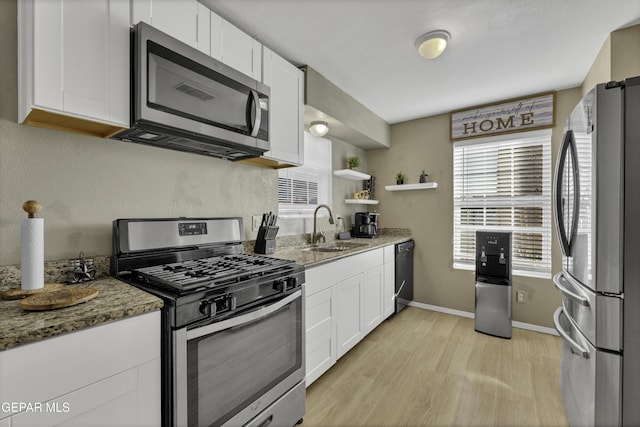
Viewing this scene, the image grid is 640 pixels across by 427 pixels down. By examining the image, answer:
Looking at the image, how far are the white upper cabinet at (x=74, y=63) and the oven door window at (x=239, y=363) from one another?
1.07 meters

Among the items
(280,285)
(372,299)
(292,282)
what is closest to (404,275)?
(372,299)

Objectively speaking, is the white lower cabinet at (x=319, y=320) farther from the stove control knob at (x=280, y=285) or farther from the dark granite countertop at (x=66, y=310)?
the dark granite countertop at (x=66, y=310)

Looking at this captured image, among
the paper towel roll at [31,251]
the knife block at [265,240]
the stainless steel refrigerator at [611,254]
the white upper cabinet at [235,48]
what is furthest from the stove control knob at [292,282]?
the stainless steel refrigerator at [611,254]

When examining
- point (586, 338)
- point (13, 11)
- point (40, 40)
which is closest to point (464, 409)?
point (586, 338)

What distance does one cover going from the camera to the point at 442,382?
2.12 m

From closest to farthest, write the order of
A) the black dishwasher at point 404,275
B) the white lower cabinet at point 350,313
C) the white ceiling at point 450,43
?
the white ceiling at point 450,43
the white lower cabinet at point 350,313
the black dishwasher at point 404,275

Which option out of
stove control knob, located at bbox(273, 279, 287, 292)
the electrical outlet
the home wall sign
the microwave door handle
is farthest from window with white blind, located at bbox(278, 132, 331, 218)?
the home wall sign

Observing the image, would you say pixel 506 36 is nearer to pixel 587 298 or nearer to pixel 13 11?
pixel 587 298

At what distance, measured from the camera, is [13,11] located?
1.26 metres

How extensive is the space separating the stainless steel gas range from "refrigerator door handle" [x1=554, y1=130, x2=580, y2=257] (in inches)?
59.6

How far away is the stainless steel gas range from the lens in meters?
1.13

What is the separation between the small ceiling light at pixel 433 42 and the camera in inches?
77.6

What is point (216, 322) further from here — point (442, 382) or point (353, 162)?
point (353, 162)

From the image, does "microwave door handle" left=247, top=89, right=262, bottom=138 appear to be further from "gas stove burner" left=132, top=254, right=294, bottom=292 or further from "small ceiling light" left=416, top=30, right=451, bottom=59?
"small ceiling light" left=416, top=30, right=451, bottom=59
